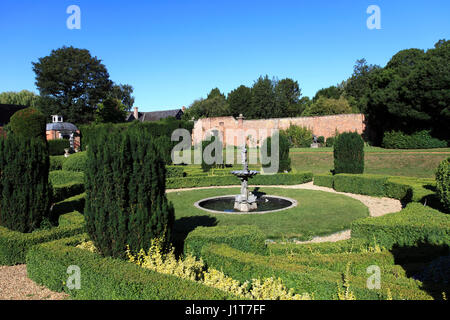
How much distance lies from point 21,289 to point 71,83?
46096 mm

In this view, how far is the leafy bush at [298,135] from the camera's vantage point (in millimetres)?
35500

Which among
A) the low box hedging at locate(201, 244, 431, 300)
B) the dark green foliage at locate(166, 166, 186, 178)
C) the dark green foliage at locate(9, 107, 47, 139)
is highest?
the dark green foliage at locate(9, 107, 47, 139)

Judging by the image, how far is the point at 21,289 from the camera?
4.77 meters

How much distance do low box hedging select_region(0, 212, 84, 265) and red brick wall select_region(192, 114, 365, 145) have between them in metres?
29.2

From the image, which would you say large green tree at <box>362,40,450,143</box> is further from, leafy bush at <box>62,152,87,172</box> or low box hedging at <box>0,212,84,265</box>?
low box hedging at <box>0,212,84,265</box>

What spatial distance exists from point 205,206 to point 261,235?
6330mm

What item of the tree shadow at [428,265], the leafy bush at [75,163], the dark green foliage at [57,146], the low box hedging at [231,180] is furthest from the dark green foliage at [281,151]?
the dark green foliage at [57,146]

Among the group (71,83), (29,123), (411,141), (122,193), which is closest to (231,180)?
(122,193)

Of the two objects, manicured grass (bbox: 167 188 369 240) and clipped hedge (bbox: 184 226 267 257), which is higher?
clipped hedge (bbox: 184 226 267 257)

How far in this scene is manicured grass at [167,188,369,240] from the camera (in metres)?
8.10

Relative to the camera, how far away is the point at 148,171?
504 cm

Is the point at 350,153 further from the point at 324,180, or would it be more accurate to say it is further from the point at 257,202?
the point at 257,202

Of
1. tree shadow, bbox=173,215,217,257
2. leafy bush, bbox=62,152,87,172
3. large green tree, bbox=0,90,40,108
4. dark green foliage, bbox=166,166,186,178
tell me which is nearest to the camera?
tree shadow, bbox=173,215,217,257

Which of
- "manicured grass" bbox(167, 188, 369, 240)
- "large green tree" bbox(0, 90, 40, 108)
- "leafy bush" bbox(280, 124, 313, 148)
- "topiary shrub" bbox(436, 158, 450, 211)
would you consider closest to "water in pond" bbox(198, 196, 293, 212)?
"manicured grass" bbox(167, 188, 369, 240)
